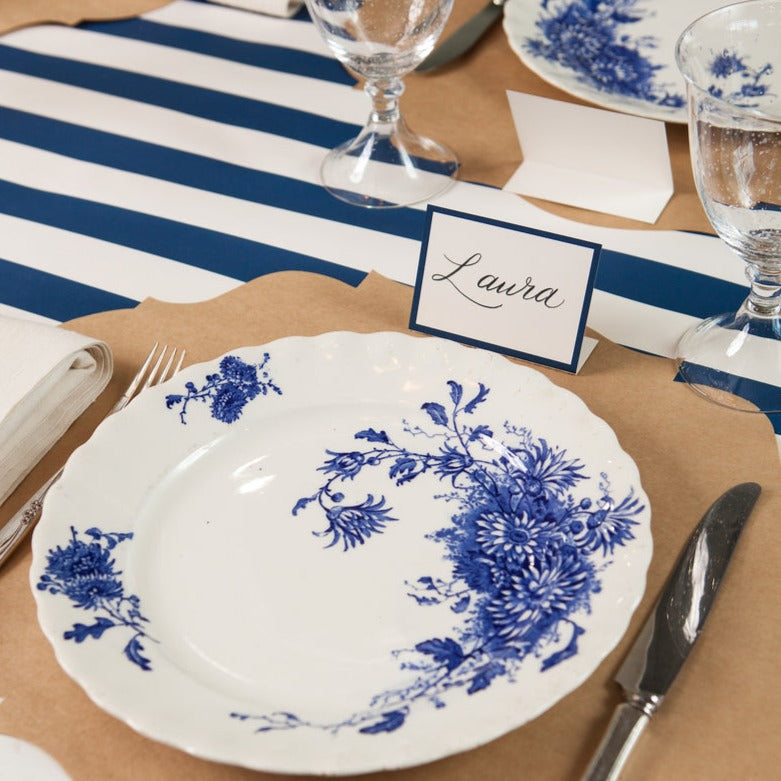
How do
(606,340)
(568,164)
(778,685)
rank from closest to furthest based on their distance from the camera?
(778,685) → (606,340) → (568,164)

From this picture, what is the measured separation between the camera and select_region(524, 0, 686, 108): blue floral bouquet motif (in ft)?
3.18

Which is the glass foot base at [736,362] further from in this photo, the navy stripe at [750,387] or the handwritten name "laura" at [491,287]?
the handwritten name "laura" at [491,287]

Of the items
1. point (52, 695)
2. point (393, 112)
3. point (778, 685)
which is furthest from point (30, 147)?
point (778, 685)

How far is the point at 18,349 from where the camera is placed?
66 cm

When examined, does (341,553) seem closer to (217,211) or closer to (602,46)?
(217,211)

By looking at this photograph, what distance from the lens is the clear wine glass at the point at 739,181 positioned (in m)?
0.63

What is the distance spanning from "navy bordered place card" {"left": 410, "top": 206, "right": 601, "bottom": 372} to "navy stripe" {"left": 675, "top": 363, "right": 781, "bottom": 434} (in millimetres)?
79

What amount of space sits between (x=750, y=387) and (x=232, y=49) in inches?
28.4

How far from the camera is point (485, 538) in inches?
23.2

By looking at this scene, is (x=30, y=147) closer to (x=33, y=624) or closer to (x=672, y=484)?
(x=33, y=624)

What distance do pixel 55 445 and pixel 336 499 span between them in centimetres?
20

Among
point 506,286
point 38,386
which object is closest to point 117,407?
point 38,386

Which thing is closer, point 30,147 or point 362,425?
point 362,425

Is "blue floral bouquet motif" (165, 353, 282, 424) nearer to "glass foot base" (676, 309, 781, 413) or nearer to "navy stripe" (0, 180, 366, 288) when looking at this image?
"navy stripe" (0, 180, 366, 288)
